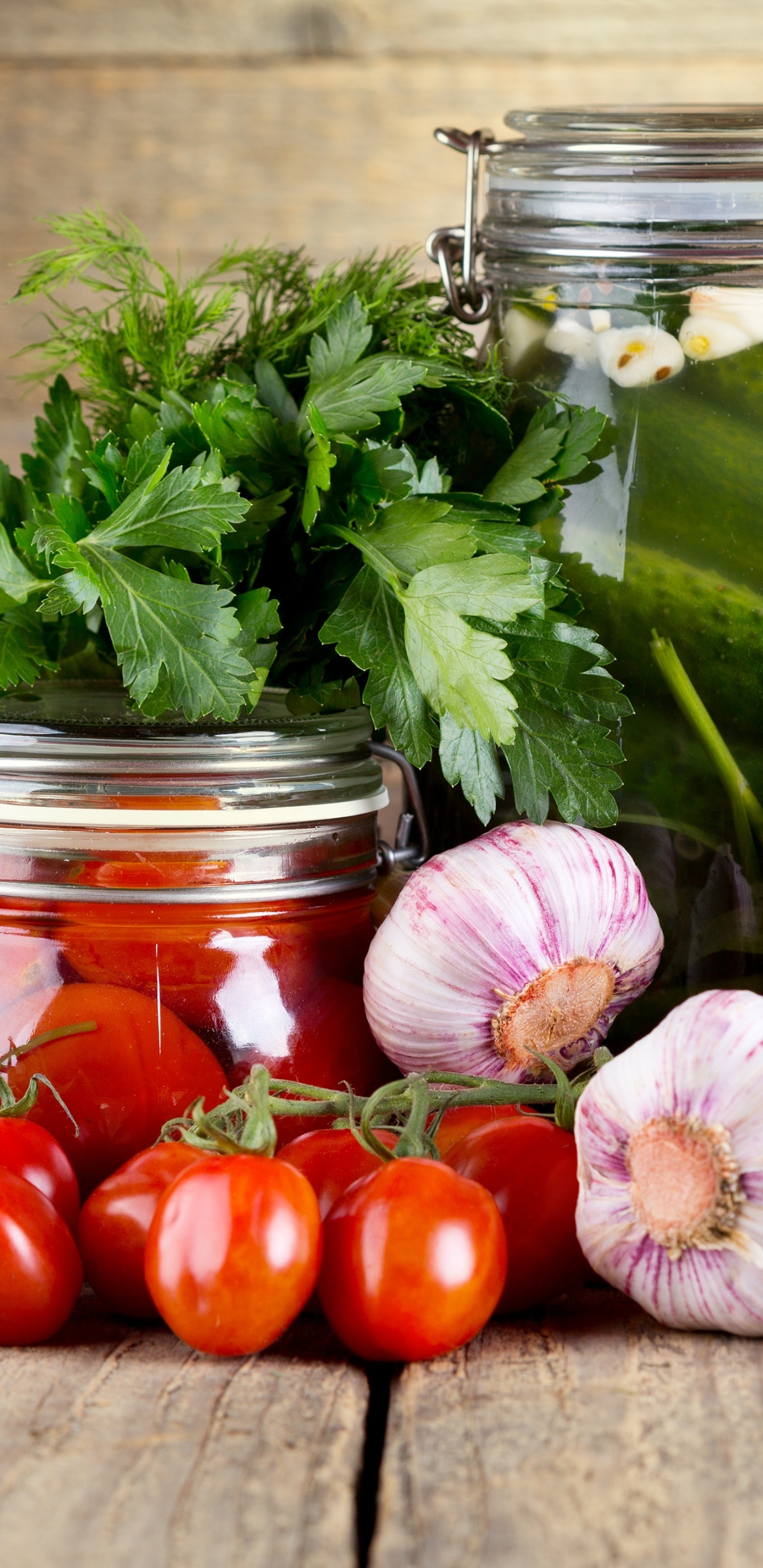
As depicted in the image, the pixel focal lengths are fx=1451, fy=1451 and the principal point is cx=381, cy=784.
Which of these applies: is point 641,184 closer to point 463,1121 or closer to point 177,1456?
point 463,1121

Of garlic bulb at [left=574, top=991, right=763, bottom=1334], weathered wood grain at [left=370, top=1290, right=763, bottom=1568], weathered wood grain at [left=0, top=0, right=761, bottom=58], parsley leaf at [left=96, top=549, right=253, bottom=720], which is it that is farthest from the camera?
weathered wood grain at [left=0, top=0, right=761, bottom=58]

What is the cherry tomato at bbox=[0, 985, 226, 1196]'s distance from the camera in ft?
1.92

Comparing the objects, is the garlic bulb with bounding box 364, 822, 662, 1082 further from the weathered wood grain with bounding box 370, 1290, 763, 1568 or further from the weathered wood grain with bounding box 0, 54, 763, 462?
the weathered wood grain with bounding box 0, 54, 763, 462

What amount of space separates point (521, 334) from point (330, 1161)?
0.40 meters

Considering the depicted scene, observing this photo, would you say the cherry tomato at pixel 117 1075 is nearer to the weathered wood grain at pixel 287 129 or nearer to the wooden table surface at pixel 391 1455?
the wooden table surface at pixel 391 1455

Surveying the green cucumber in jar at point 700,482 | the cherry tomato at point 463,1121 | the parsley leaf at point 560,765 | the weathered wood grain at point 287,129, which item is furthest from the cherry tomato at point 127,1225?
the weathered wood grain at point 287,129

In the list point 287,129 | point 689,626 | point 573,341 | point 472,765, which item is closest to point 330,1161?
A: point 472,765

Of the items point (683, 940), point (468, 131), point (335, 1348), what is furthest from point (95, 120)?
point (335, 1348)

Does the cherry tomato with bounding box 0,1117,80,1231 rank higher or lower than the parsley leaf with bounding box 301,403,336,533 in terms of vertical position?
lower

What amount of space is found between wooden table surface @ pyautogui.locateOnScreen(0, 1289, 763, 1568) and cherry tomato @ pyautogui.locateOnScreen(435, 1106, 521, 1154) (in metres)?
0.09

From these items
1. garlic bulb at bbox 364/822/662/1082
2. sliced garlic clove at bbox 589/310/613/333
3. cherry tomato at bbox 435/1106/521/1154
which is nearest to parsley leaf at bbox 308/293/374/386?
sliced garlic clove at bbox 589/310/613/333

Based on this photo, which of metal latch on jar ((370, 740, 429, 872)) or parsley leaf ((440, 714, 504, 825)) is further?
metal latch on jar ((370, 740, 429, 872))

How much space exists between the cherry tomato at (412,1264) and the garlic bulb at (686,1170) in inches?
1.7

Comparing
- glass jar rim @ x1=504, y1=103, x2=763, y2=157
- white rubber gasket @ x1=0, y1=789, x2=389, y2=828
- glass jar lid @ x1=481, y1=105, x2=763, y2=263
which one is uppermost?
glass jar rim @ x1=504, y1=103, x2=763, y2=157
